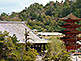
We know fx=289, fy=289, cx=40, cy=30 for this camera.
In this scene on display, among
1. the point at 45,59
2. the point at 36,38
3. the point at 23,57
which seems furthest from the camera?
the point at 36,38

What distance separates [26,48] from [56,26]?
258ft

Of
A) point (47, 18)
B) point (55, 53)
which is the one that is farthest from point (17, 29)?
point (47, 18)

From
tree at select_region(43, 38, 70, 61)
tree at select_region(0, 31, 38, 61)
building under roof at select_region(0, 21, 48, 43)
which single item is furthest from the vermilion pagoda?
tree at select_region(0, 31, 38, 61)

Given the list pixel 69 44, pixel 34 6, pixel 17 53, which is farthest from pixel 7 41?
pixel 34 6

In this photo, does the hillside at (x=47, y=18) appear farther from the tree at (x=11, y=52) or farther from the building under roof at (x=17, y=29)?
the tree at (x=11, y=52)

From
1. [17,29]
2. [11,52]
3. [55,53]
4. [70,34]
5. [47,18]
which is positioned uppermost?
[17,29]

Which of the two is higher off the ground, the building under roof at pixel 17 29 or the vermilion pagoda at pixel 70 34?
the building under roof at pixel 17 29

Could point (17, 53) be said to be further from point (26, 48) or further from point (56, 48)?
point (56, 48)

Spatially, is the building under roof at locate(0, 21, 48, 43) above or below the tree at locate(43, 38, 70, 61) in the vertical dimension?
above

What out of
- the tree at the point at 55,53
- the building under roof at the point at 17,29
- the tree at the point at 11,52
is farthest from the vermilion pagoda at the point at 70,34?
the tree at the point at 11,52

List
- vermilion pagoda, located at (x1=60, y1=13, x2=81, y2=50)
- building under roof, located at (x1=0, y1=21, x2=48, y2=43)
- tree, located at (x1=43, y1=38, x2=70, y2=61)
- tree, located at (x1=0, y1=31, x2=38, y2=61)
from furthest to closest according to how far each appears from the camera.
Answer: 1. vermilion pagoda, located at (x1=60, y1=13, x2=81, y2=50)
2. building under roof, located at (x1=0, y1=21, x2=48, y2=43)
3. tree, located at (x1=43, y1=38, x2=70, y2=61)
4. tree, located at (x1=0, y1=31, x2=38, y2=61)

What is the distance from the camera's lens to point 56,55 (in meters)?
27.1

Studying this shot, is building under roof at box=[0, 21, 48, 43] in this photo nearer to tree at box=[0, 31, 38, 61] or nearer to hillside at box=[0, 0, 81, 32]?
tree at box=[0, 31, 38, 61]

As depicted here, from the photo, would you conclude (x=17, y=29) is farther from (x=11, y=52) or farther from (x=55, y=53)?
(x=11, y=52)
